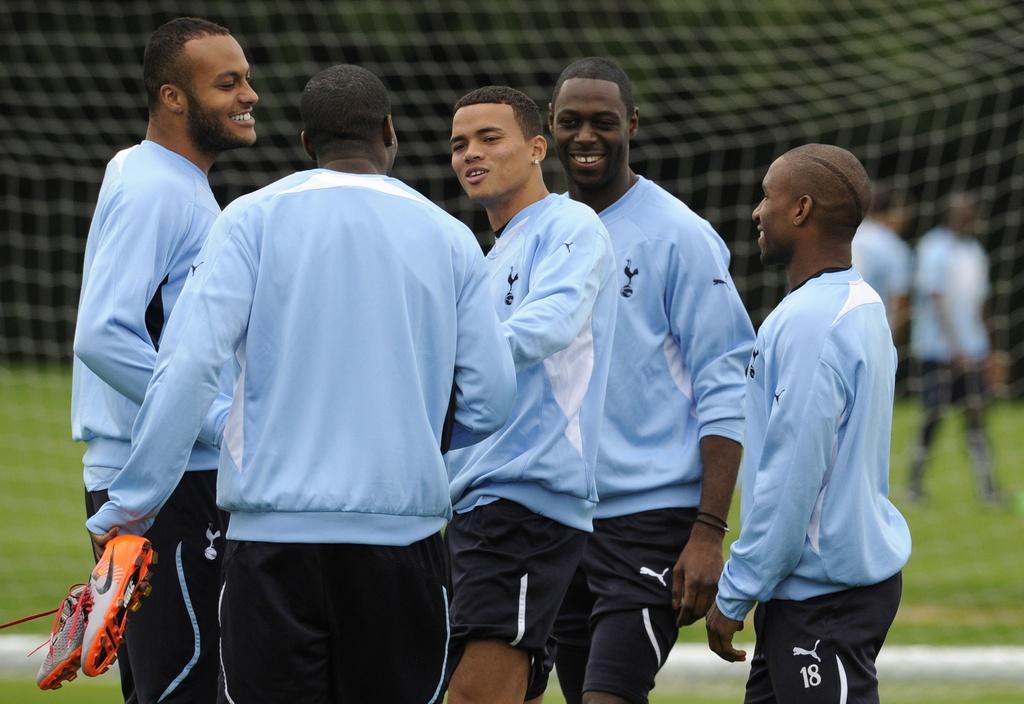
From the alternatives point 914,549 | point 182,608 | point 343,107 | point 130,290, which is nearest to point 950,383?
point 914,549

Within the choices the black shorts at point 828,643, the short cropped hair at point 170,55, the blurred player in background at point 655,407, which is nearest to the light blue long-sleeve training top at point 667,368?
the blurred player in background at point 655,407

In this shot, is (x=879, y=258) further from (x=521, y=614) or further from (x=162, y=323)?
(x=162, y=323)

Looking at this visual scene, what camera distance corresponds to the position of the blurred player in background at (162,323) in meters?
3.85

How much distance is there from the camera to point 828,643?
11.8 feet

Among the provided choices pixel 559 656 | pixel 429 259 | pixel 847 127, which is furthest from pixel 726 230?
pixel 429 259

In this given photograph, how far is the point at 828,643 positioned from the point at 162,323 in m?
1.86

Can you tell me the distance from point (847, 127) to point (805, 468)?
1305 centimetres

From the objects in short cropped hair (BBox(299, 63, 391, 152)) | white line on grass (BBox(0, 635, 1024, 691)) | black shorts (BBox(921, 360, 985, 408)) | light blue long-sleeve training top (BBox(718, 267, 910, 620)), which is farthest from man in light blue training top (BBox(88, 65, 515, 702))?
black shorts (BBox(921, 360, 985, 408))

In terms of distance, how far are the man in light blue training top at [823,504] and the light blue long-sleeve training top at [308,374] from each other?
0.82 meters

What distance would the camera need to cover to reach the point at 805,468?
11.7 ft

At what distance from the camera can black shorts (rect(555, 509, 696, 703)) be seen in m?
4.22

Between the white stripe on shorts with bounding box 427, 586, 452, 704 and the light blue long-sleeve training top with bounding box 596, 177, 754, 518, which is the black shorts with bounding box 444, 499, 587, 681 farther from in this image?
the white stripe on shorts with bounding box 427, 586, 452, 704

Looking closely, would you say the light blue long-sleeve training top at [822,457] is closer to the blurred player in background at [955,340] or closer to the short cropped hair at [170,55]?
the short cropped hair at [170,55]

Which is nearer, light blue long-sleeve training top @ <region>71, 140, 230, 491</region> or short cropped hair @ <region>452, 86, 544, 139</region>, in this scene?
light blue long-sleeve training top @ <region>71, 140, 230, 491</region>
